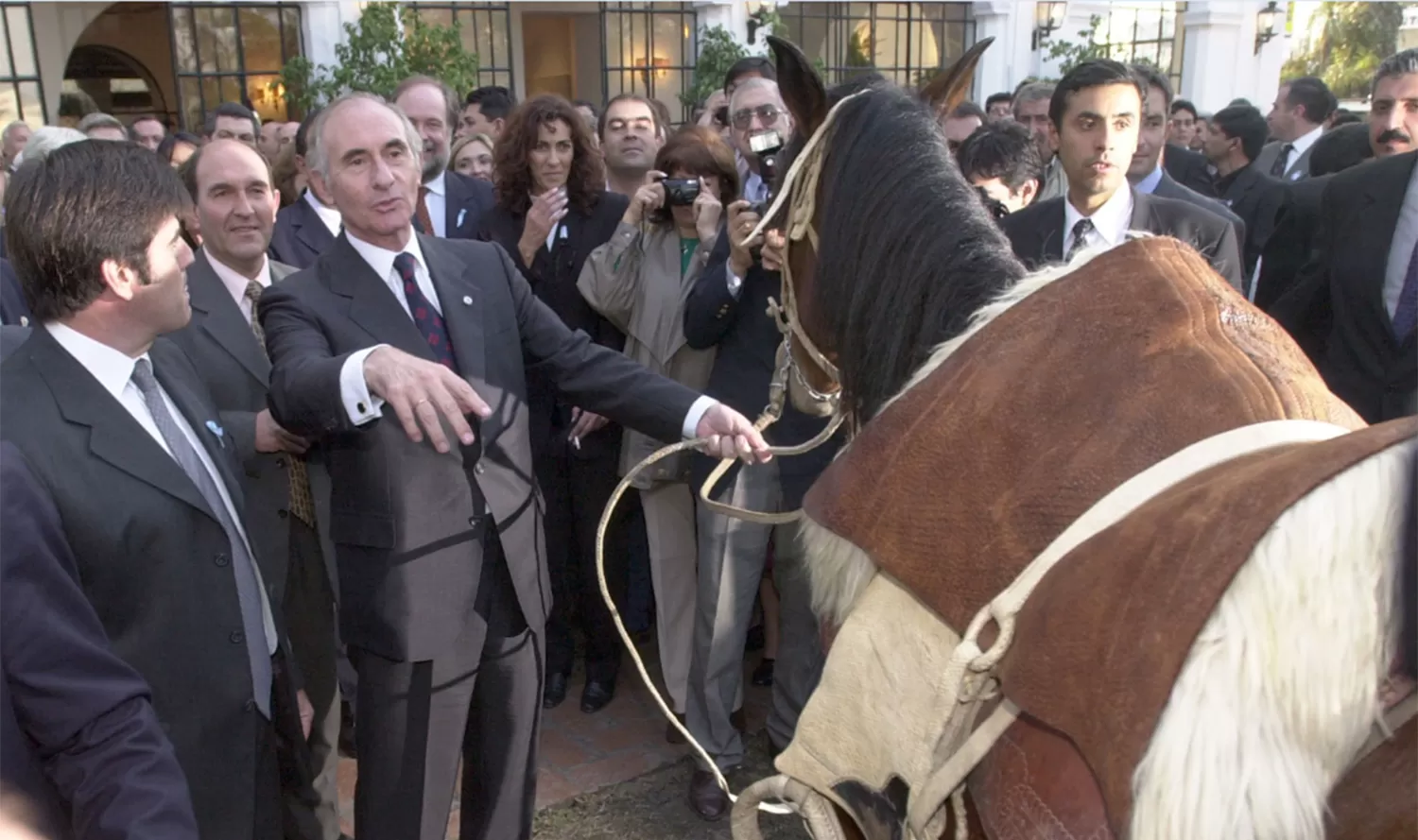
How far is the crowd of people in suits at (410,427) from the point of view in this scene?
1717 millimetres

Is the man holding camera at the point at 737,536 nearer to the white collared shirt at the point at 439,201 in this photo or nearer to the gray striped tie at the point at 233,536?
the gray striped tie at the point at 233,536

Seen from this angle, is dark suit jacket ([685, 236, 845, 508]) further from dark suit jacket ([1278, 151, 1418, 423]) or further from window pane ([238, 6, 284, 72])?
window pane ([238, 6, 284, 72])

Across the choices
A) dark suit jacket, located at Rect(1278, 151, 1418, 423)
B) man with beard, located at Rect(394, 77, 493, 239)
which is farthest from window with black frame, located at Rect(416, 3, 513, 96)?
dark suit jacket, located at Rect(1278, 151, 1418, 423)

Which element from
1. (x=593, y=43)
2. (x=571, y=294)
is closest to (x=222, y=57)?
(x=593, y=43)

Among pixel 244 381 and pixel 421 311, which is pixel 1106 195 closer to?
pixel 421 311

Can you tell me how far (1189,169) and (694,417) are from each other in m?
5.79

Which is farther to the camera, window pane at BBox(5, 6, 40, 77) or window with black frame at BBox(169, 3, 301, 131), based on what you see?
window with black frame at BBox(169, 3, 301, 131)

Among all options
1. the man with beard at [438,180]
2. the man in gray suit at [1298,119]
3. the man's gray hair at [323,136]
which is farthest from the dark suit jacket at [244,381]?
the man in gray suit at [1298,119]

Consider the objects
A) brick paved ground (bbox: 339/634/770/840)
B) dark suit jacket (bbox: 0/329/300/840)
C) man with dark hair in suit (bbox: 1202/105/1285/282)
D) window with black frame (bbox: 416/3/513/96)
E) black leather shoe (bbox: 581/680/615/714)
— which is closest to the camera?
dark suit jacket (bbox: 0/329/300/840)

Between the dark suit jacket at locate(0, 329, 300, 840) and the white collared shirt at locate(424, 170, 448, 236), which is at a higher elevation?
the white collared shirt at locate(424, 170, 448, 236)

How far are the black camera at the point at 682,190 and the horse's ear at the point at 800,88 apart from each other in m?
1.27

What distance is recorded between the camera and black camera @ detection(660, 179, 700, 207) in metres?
3.44

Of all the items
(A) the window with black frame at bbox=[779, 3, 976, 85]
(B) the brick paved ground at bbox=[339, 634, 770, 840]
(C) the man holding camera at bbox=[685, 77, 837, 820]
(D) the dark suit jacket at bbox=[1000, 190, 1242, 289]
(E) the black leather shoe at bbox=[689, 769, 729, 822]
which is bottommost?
(B) the brick paved ground at bbox=[339, 634, 770, 840]

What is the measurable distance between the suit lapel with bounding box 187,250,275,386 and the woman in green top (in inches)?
46.3
